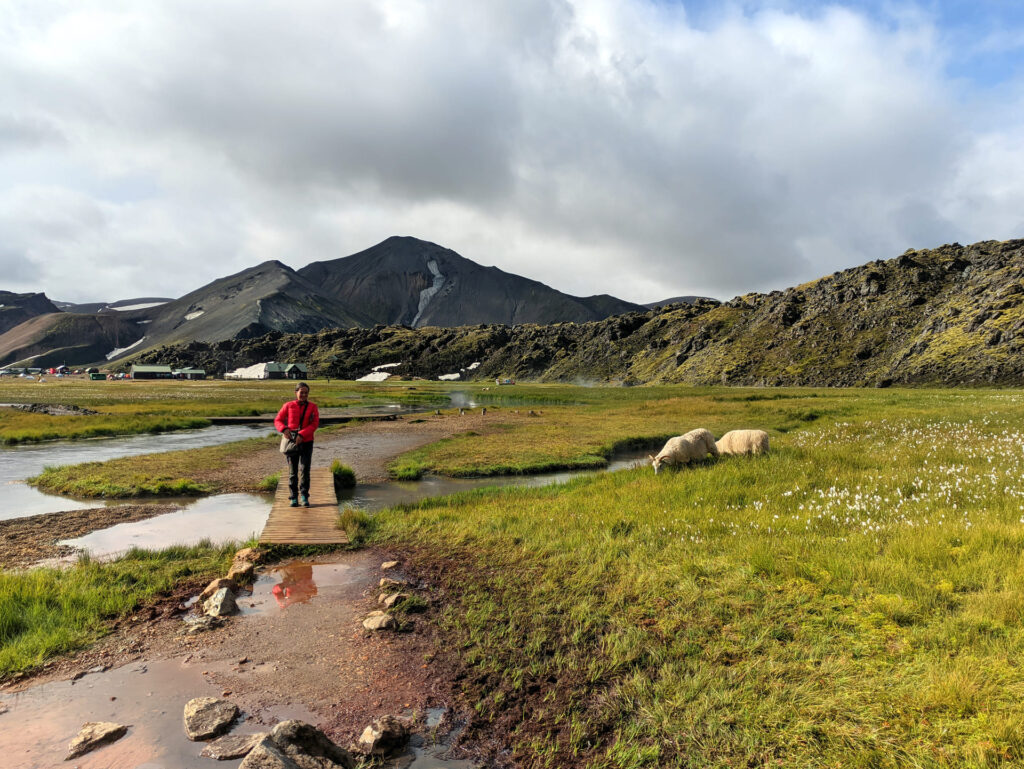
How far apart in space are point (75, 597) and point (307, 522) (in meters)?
5.47

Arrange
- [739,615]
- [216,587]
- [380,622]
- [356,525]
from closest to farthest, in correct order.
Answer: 1. [739,615]
2. [380,622]
3. [216,587]
4. [356,525]

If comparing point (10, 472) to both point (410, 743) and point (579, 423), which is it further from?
point (579, 423)

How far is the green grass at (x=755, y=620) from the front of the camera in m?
4.71

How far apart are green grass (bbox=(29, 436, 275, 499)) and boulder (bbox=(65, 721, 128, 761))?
16090 mm

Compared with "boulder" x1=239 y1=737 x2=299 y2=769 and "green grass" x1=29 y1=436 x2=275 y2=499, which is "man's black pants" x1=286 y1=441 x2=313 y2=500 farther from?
"boulder" x1=239 y1=737 x2=299 y2=769

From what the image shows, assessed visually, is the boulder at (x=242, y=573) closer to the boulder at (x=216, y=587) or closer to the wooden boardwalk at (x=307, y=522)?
the boulder at (x=216, y=587)

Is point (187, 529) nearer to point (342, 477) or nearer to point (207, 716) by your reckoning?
point (342, 477)

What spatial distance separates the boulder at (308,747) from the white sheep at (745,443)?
1593 centimetres

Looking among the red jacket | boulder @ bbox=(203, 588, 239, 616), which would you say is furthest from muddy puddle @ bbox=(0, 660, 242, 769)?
the red jacket

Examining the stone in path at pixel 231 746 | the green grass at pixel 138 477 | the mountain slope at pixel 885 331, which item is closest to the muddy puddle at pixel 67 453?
the green grass at pixel 138 477

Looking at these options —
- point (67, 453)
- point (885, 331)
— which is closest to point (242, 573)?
point (67, 453)

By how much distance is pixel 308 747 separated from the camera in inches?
186


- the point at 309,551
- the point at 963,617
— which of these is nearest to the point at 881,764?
the point at 963,617

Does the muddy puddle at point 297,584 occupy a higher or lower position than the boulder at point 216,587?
lower
